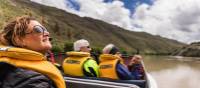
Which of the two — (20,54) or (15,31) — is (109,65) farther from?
(20,54)

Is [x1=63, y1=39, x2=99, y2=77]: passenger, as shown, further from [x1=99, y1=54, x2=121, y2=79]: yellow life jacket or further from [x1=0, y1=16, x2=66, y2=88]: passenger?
[x1=0, y1=16, x2=66, y2=88]: passenger

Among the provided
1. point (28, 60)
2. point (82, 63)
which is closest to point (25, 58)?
point (28, 60)

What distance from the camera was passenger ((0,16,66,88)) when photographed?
Result: 6.23 feet

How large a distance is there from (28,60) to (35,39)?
21 cm

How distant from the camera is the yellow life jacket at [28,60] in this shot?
78.0 inches

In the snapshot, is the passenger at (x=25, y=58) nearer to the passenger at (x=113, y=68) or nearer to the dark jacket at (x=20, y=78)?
the dark jacket at (x=20, y=78)

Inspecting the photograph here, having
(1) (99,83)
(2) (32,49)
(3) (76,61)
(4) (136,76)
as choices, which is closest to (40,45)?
(2) (32,49)

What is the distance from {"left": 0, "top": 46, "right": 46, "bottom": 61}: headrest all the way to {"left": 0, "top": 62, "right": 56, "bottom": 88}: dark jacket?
0.07 m

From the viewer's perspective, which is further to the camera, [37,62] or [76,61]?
[76,61]

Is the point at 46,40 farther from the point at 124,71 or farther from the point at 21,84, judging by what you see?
the point at 124,71

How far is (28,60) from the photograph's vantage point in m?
2.02

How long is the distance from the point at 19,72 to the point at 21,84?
0.26ft

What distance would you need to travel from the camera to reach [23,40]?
215 cm

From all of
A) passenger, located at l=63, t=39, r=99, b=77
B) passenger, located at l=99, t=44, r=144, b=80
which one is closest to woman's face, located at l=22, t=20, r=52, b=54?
passenger, located at l=63, t=39, r=99, b=77
